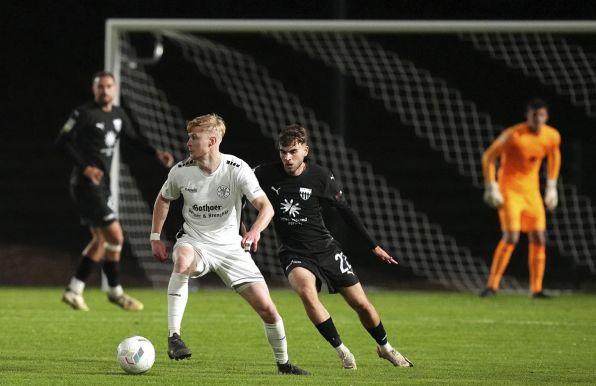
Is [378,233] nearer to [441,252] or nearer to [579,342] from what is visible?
[441,252]

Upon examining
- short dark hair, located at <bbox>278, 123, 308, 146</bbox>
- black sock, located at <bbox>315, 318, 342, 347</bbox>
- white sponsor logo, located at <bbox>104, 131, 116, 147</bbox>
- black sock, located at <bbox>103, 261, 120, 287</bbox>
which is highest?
short dark hair, located at <bbox>278, 123, 308, 146</bbox>

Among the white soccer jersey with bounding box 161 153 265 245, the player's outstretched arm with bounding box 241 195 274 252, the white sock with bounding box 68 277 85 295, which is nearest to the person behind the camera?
the player's outstretched arm with bounding box 241 195 274 252

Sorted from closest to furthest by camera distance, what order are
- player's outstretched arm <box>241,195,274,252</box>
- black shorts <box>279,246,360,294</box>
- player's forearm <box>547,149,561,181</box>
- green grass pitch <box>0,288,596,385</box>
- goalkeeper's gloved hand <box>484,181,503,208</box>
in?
player's outstretched arm <box>241,195,274,252</box>, green grass pitch <box>0,288,596,385</box>, black shorts <box>279,246,360,294</box>, goalkeeper's gloved hand <box>484,181,503,208</box>, player's forearm <box>547,149,561,181</box>

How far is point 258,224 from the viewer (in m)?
6.98

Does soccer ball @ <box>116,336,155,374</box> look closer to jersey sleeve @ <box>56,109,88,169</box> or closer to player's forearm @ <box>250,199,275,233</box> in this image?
player's forearm @ <box>250,199,275,233</box>

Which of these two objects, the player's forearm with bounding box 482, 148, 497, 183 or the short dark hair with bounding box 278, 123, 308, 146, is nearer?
the short dark hair with bounding box 278, 123, 308, 146

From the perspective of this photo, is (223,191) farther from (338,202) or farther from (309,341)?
(309,341)

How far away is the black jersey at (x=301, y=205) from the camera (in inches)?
303

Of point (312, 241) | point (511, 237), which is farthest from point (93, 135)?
point (511, 237)

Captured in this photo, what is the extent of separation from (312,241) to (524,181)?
6215 millimetres

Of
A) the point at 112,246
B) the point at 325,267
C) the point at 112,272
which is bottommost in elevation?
the point at 112,272

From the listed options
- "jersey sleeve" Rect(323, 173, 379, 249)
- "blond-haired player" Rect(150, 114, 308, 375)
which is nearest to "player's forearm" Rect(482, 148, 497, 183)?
"jersey sleeve" Rect(323, 173, 379, 249)

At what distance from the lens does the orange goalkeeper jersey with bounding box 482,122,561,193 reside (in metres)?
13.2

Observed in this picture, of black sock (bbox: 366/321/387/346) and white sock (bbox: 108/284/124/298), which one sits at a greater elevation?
black sock (bbox: 366/321/387/346)
